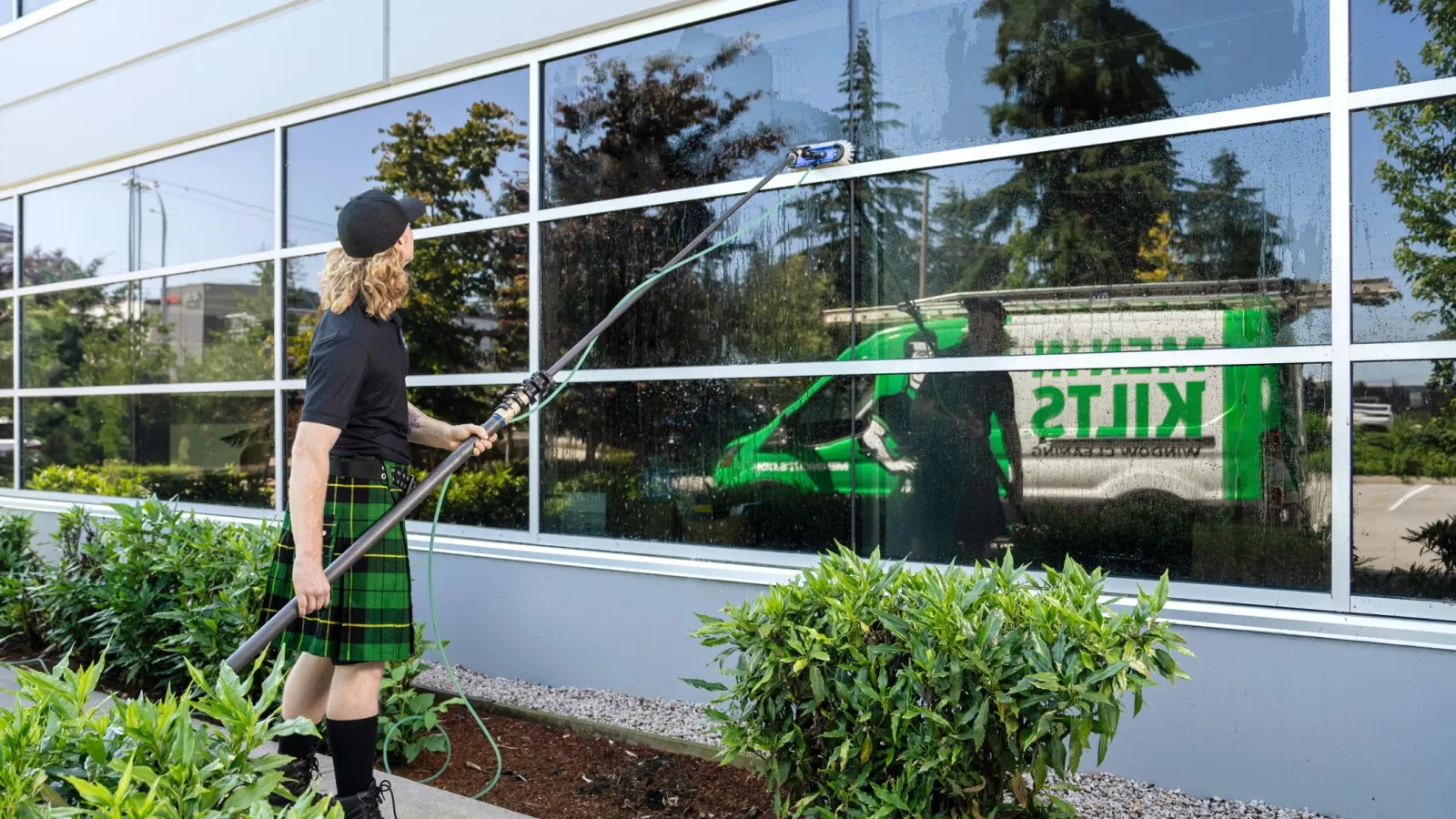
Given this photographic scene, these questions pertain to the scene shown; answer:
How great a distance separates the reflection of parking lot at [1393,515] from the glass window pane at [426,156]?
4205 mm

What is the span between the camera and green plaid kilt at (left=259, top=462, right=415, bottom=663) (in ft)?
9.88

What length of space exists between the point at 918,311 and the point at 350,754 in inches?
109

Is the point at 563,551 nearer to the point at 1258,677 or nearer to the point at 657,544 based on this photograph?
the point at 657,544

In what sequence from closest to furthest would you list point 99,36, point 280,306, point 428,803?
point 428,803
point 280,306
point 99,36

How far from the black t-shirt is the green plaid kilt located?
10cm

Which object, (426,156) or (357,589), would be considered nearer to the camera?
(357,589)

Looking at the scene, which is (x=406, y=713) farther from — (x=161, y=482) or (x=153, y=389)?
(x=153, y=389)

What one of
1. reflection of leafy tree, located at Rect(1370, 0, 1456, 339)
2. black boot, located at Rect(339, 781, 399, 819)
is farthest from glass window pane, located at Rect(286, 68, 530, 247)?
reflection of leafy tree, located at Rect(1370, 0, 1456, 339)

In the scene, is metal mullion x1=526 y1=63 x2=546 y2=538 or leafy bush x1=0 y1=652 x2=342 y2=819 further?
metal mullion x1=526 y1=63 x2=546 y2=538

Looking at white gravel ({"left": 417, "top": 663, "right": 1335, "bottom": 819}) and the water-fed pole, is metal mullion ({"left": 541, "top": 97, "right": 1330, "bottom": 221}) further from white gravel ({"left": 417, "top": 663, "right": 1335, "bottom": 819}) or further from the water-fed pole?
white gravel ({"left": 417, "top": 663, "right": 1335, "bottom": 819})

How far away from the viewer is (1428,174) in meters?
3.42

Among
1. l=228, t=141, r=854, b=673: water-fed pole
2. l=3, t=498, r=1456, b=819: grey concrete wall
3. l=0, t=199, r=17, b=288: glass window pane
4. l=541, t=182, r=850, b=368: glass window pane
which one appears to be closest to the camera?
l=228, t=141, r=854, b=673: water-fed pole

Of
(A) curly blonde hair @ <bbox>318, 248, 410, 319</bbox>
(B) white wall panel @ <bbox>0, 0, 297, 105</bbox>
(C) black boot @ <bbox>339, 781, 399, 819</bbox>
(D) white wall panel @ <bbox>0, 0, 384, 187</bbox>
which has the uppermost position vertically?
(B) white wall panel @ <bbox>0, 0, 297, 105</bbox>

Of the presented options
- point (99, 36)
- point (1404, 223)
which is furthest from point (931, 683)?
point (99, 36)
